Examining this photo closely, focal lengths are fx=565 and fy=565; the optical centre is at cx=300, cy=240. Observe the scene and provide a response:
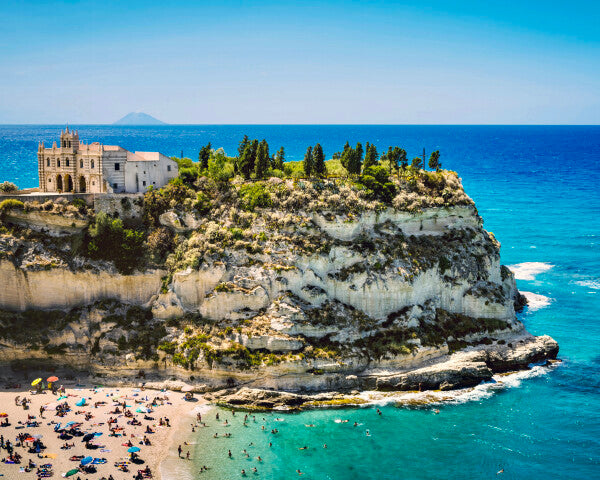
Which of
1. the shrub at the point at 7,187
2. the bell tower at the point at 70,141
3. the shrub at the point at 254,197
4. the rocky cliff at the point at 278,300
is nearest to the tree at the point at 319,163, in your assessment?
the rocky cliff at the point at 278,300

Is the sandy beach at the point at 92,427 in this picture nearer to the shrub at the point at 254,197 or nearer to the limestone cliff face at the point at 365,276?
the limestone cliff face at the point at 365,276

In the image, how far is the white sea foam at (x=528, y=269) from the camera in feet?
283

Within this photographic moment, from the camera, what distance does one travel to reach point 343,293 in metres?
60.4

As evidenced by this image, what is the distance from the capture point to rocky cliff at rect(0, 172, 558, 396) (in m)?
55.9

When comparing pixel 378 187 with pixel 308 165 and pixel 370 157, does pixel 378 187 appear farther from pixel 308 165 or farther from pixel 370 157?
pixel 308 165

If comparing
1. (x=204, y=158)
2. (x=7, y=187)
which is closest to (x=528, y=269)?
(x=204, y=158)

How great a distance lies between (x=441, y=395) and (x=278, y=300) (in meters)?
18.5

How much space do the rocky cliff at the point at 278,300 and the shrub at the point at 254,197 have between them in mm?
167

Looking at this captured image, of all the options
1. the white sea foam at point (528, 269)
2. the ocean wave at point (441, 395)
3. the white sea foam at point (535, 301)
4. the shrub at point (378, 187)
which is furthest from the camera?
the white sea foam at point (528, 269)

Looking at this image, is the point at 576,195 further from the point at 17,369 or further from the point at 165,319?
the point at 17,369

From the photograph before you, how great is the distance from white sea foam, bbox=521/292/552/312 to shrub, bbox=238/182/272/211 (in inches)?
1494

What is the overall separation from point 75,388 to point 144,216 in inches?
789

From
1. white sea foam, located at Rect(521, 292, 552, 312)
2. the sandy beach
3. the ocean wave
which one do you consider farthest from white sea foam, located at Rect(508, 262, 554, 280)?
the sandy beach

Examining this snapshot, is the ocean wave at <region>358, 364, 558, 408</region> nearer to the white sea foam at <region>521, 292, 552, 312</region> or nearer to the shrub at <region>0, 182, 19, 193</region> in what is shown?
the white sea foam at <region>521, 292, 552, 312</region>
